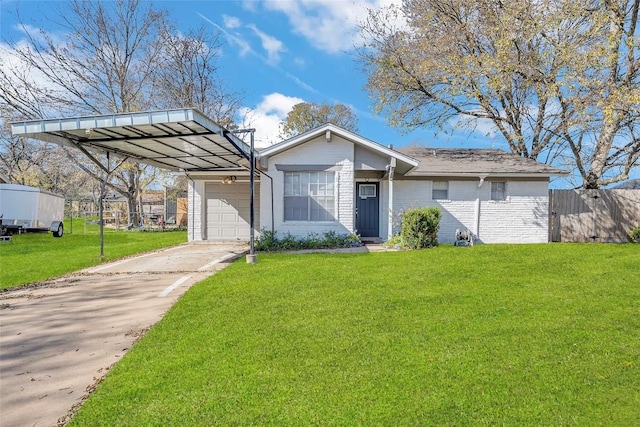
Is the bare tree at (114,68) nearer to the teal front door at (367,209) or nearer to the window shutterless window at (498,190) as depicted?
the teal front door at (367,209)

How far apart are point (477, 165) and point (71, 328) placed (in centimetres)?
1307

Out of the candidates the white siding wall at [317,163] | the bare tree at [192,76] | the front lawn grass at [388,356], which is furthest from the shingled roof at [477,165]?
the bare tree at [192,76]

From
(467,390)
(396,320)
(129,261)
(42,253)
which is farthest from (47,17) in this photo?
(467,390)

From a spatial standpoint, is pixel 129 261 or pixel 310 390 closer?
pixel 310 390

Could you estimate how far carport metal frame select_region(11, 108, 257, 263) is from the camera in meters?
7.02

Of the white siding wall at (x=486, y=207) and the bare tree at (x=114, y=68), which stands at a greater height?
the bare tree at (x=114, y=68)

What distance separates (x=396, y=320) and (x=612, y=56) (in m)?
13.1

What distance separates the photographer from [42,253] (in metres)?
11.8

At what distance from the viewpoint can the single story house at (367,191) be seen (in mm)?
11719

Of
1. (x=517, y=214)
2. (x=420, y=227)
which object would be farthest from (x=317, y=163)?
(x=517, y=214)

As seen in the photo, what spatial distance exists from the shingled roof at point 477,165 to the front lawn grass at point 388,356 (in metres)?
6.73

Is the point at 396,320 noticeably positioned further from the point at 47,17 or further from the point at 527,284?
the point at 47,17

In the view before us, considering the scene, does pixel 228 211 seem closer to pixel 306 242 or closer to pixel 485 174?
pixel 306 242

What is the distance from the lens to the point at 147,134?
26.9 feet
